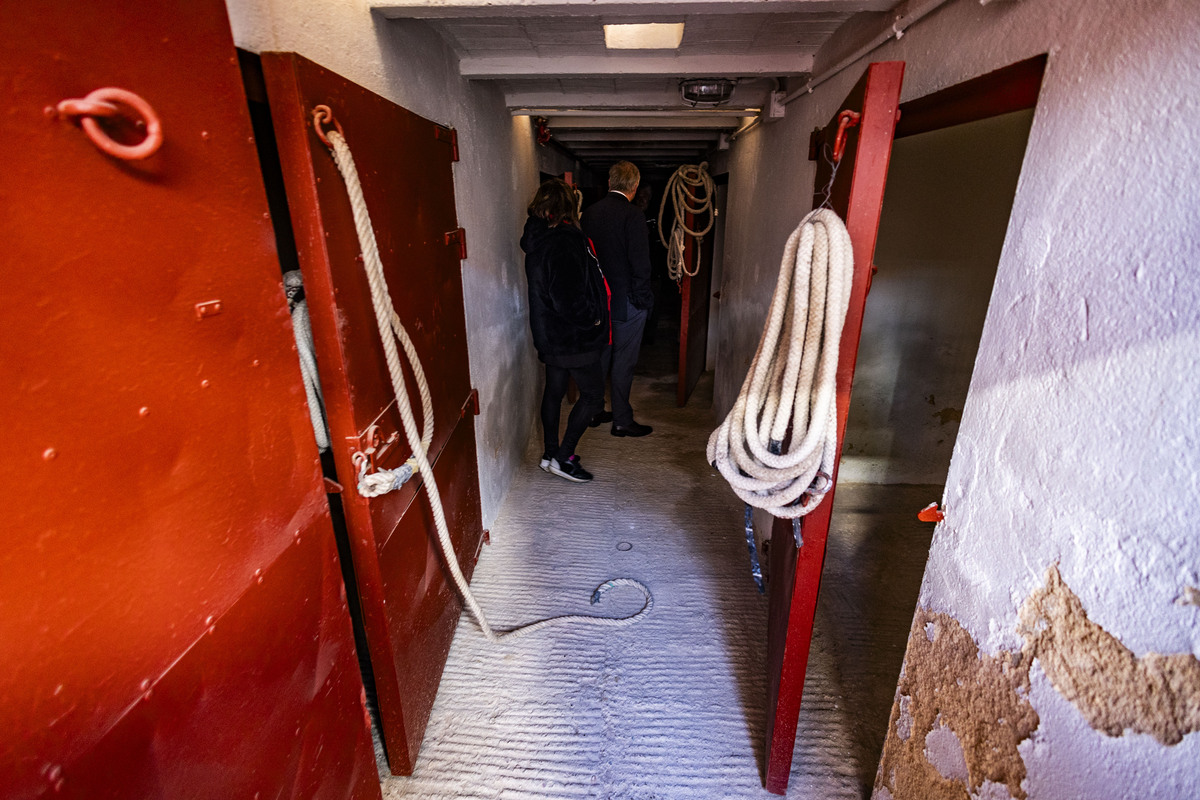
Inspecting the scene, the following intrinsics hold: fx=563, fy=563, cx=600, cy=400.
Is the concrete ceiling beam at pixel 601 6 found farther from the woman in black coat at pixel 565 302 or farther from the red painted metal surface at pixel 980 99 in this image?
the woman in black coat at pixel 565 302

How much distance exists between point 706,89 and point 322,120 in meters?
2.25

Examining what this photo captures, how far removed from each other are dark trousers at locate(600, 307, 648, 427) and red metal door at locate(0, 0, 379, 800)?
307cm

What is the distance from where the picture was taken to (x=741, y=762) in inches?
75.3

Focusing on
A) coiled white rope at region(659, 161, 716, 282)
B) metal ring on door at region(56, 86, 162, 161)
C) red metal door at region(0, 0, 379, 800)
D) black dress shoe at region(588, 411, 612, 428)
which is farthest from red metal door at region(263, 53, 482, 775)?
coiled white rope at region(659, 161, 716, 282)

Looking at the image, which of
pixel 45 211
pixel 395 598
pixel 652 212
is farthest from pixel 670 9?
pixel 652 212

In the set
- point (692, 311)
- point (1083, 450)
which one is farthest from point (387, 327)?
point (692, 311)

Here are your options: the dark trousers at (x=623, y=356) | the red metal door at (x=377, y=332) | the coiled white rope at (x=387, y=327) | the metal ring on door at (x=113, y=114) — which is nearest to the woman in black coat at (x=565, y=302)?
the dark trousers at (x=623, y=356)

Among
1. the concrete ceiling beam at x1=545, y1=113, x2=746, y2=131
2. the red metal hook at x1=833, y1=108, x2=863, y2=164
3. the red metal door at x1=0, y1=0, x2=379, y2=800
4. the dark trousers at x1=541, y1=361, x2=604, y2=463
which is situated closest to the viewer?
the red metal door at x1=0, y1=0, x2=379, y2=800

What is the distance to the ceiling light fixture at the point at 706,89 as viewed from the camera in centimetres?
291

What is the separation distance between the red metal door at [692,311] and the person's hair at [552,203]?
6.60 feet

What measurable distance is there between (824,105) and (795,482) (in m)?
1.72

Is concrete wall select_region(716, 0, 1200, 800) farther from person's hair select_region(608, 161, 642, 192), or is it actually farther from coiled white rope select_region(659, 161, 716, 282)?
coiled white rope select_region(659, 161, 716, 282)

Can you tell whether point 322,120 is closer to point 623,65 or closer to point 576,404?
point 623,65

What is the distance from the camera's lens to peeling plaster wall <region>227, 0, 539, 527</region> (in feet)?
4.46
